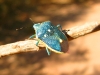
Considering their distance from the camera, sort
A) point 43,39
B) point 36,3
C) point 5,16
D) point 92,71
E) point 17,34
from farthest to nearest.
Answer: point 36,3, point 5,16, point 17,34, point 92,71, point 43,39

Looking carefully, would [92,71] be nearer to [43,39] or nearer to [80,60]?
[80,60]

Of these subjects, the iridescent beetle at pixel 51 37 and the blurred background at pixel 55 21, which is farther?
the blurred background at pixel 55 21

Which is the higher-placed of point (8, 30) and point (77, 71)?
point (8, 30)

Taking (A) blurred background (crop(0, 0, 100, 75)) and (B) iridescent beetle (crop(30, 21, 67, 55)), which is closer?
(B) iridescent beetle (crop(30, 21, 67, 55))

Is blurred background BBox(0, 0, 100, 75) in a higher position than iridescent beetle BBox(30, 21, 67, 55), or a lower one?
lower

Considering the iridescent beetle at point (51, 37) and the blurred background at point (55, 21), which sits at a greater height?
the iridescent beetle at point (51, 37)

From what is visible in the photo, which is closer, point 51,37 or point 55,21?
point 51,37

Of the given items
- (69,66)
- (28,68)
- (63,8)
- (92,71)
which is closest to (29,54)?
(28,68)

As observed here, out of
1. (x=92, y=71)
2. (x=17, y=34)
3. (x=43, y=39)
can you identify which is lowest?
(x=92, y=71)
